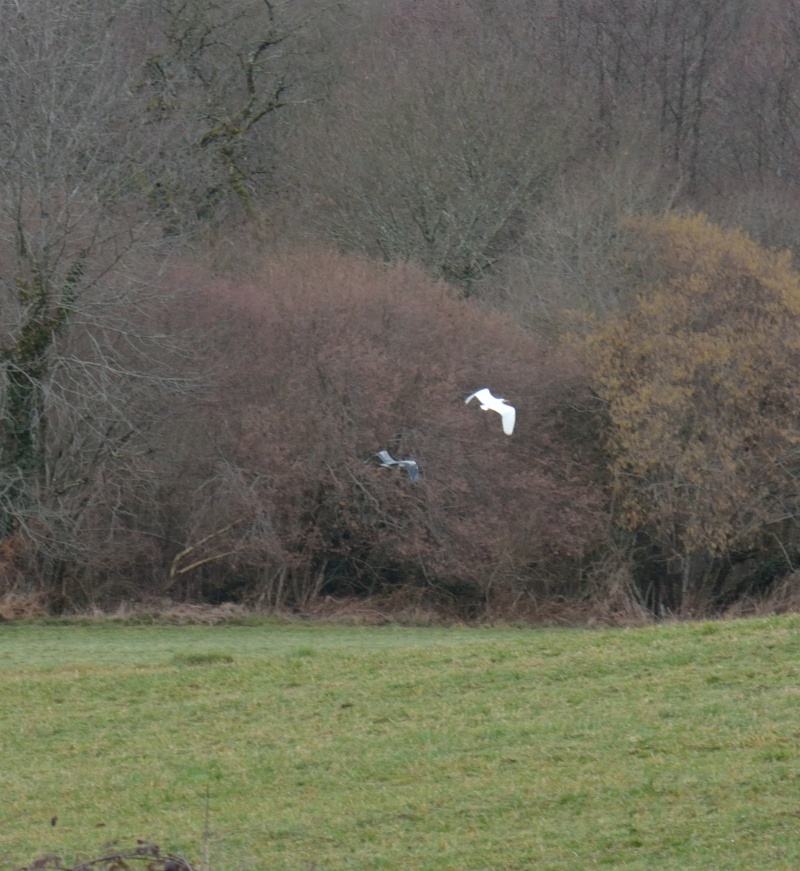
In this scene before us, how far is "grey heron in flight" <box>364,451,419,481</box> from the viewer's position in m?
21.5

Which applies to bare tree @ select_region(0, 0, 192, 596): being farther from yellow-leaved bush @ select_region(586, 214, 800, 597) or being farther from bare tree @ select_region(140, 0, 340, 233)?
yellow-leaved bush @ select_region(586, 214, 800, 597)

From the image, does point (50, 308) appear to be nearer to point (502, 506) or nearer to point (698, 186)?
point (502, 506)

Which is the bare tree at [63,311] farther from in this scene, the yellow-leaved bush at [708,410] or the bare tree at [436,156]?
the yellow-leaved bush at [708,410]

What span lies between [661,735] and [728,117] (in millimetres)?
30340

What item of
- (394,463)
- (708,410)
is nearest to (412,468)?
(394,463)

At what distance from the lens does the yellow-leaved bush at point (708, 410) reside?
22.9 m

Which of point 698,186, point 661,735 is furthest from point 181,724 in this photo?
point 698,186

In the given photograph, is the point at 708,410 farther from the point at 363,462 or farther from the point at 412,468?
the point at 363,462

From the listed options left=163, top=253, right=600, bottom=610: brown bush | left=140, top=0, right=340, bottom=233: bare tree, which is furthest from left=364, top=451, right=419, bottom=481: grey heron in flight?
left=140, top=0, right=340, bottom=233: bare tree

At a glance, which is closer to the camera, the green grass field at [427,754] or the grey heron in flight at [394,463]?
the green grass field at [427,754]

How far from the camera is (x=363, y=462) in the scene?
74.4 feet

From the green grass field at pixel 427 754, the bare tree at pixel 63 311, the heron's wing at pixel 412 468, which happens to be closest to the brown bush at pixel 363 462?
the heron's wing at pixel 412 468

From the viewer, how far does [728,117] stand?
122ft

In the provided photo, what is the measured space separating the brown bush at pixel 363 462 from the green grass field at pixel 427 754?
757 centimetres
